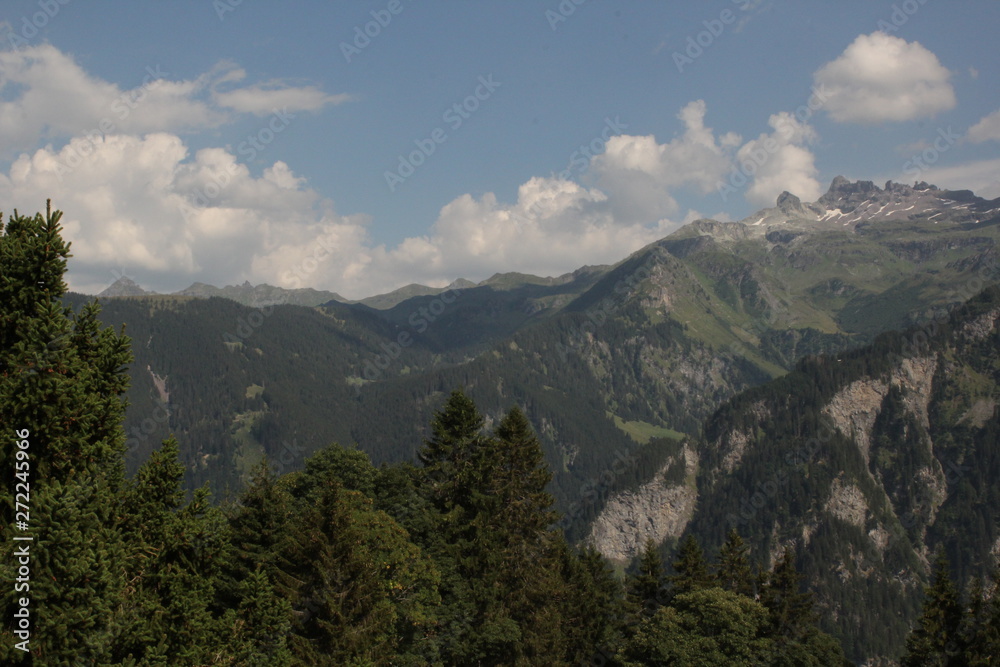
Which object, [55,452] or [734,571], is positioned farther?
[734,571]

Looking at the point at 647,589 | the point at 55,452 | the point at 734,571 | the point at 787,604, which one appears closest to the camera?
the point at 55,452

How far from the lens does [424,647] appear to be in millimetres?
42625

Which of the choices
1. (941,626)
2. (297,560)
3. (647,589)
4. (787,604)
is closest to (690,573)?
(647,589)

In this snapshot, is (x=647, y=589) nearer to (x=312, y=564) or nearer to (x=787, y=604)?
(x=787, y=604)

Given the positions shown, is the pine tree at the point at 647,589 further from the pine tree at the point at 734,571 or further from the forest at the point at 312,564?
the pine tree at the point at 734,571

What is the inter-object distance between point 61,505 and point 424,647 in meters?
32.3

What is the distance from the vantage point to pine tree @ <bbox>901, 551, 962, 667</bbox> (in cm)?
4856

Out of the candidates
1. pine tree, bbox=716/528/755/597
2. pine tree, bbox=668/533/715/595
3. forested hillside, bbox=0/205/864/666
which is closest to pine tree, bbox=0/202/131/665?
forested hillside, bbox=0/205/864/666

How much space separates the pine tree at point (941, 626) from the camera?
4856 centimetres

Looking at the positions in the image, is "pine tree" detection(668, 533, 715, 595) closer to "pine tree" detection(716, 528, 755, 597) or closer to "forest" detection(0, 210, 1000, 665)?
"forest" detection(0, 210, 1000, 665)

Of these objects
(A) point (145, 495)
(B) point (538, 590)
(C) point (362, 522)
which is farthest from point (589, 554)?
(A) point (145, 495)

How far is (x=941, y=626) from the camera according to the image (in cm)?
4919

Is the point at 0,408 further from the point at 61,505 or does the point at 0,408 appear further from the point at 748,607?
the point at 748,607

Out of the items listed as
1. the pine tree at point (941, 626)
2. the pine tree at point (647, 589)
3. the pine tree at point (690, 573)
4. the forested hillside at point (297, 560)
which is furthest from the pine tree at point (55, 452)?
the pine tree at point (647, 589)
